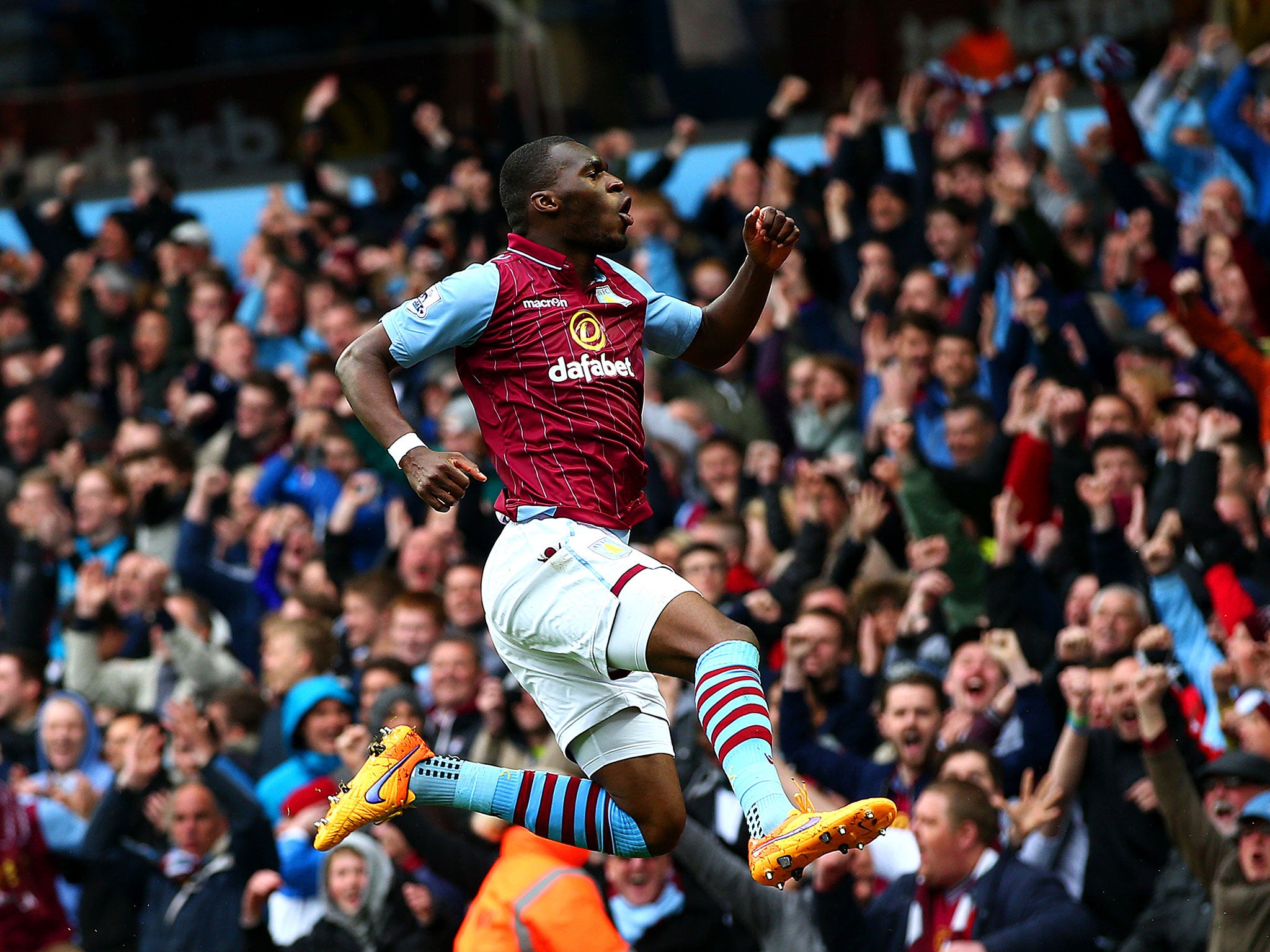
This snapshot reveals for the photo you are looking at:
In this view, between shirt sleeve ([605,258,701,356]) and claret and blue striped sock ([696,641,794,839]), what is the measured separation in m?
1.10

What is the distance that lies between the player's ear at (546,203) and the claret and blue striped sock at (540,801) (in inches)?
62.6

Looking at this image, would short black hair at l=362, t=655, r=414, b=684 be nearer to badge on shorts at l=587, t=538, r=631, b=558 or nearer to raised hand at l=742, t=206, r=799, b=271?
badge on shorts at l=587, t=538, r=631, b=558

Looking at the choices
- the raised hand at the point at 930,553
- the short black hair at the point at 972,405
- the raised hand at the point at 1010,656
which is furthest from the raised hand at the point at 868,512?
the raised hand at the point at 1010,656

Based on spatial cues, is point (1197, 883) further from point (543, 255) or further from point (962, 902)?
point (543, 255)

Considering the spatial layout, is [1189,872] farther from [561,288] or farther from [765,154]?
[765,154]

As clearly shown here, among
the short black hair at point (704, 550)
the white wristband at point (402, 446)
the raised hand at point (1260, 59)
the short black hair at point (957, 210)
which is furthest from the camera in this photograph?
the raised hand at point (1260, 59)

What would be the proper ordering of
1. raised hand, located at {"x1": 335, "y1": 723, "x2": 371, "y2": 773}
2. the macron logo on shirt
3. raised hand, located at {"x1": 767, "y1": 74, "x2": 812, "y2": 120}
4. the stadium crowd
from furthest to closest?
raised hand, located at {"x1": 767, "y1": 74, "x2": 812, "y2": 120}, raised hand, located at {"x1": 335, "y1": 723, "x2": 371, "y2": 773}, the stadium crowd, the macron logo on shirt

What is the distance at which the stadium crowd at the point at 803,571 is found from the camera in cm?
656

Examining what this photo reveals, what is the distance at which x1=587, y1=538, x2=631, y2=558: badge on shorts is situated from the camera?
16.1 feet

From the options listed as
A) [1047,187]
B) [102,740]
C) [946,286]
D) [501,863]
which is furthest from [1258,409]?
[102,740]

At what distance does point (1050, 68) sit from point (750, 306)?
7786 millimetres

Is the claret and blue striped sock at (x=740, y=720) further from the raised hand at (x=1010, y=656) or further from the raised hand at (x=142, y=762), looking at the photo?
the raised hand at (x=142, y=762)

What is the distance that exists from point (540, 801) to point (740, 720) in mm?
936

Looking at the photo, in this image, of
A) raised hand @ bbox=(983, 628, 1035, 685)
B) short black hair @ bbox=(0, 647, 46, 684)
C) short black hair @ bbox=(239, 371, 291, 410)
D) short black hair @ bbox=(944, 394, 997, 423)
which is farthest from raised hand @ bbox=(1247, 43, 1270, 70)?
short black hair @ bbox=(0, 647, 46, 684)
